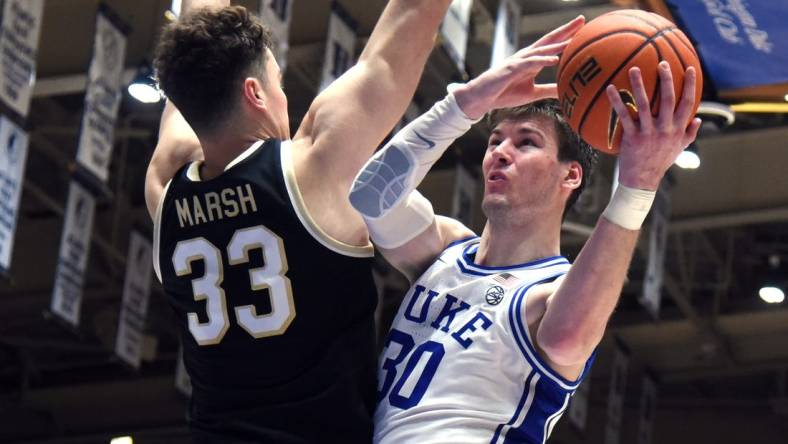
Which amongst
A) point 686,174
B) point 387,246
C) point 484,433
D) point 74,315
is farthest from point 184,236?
point 686,174

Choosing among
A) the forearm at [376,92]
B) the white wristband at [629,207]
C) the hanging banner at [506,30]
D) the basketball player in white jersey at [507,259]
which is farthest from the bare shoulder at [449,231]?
the hanging banner at [506,30]

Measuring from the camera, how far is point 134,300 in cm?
1452

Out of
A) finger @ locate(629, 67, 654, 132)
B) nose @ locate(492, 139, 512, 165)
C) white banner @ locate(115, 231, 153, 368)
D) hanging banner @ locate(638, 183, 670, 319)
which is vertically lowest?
white banner @ locate(115, 231, 153, 368)

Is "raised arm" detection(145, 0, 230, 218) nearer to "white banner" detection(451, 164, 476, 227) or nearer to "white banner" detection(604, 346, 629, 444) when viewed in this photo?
"white banner" detection(451, 164, 476, 227)

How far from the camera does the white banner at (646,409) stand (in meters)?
18.7

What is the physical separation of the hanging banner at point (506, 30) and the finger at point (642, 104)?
25.5 feet

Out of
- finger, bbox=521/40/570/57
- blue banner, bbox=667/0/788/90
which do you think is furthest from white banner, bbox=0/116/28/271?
finger, bbox=521/40/570/57

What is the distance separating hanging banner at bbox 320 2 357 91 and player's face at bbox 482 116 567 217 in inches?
278

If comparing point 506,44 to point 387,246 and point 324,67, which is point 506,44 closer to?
point 324,67

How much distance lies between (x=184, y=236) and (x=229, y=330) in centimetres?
32

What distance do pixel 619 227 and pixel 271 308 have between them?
1015mm

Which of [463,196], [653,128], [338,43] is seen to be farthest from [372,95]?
[463,196]

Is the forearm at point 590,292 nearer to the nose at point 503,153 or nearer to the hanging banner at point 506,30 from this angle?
the nose at point 503,153

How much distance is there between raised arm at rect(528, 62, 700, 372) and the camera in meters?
3.89
